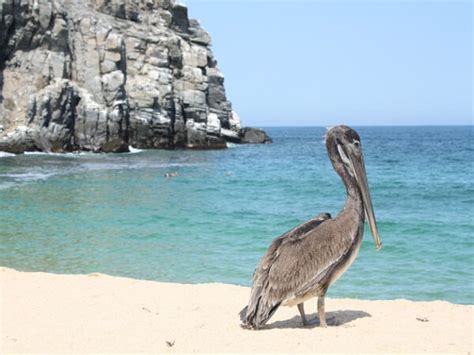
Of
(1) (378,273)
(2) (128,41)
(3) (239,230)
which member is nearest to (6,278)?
(1) (378,273)

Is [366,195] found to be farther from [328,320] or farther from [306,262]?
[328,320]

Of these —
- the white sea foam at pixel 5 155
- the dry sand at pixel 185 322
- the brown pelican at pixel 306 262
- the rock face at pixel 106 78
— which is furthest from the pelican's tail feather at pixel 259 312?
the rock face at pixel 106 78

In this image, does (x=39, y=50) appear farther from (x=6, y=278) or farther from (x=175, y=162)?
(x=6, y=278)

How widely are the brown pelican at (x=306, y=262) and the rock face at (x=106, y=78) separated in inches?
1475

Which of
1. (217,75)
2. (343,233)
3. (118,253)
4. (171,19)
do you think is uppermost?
(171,19)

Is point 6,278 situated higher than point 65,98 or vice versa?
point 65,98

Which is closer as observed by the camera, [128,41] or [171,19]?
[128,41]

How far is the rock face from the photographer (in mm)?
42188

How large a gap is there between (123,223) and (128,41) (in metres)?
36.6

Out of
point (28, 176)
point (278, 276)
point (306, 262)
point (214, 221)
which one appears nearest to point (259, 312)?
point (278, 276)

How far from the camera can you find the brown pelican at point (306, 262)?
19.2ft

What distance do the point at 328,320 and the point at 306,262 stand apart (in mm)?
1243

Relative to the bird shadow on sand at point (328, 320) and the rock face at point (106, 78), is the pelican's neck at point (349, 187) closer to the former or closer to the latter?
the bird shadow on sand at point (328, 320)

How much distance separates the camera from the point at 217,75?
59281 mm
